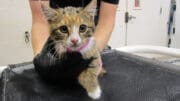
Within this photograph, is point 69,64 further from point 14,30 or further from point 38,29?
point 14,30

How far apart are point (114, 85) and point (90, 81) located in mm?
188

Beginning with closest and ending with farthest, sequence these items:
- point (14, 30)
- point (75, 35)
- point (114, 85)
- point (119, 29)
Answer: point (75, 35), point (114, 85), point (14, 30), point (119, 29)

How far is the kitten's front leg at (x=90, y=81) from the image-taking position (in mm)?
748

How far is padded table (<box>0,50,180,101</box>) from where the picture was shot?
2.72ft

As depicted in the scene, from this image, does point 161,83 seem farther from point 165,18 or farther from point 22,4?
point 165,18

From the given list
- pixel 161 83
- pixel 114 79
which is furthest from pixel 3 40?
pixel 161 83

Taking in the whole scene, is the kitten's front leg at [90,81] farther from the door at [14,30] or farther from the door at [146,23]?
the door at [146,23]

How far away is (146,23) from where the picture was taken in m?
3.09

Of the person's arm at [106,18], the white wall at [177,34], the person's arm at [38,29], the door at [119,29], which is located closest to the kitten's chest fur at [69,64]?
the person's arm at [38,29]

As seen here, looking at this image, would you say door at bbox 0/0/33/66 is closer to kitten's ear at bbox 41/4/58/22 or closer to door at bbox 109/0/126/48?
door at bbox 109/0/126/48

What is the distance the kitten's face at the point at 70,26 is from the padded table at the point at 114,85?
224 millimetres

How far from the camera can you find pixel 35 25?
106 centimetres

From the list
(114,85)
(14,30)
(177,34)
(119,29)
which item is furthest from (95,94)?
(177,34)

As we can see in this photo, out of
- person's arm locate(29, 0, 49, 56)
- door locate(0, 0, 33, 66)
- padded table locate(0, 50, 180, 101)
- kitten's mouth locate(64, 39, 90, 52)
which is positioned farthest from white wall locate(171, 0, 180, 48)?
kitten's mouth locate(64, 39, 90, 52)
